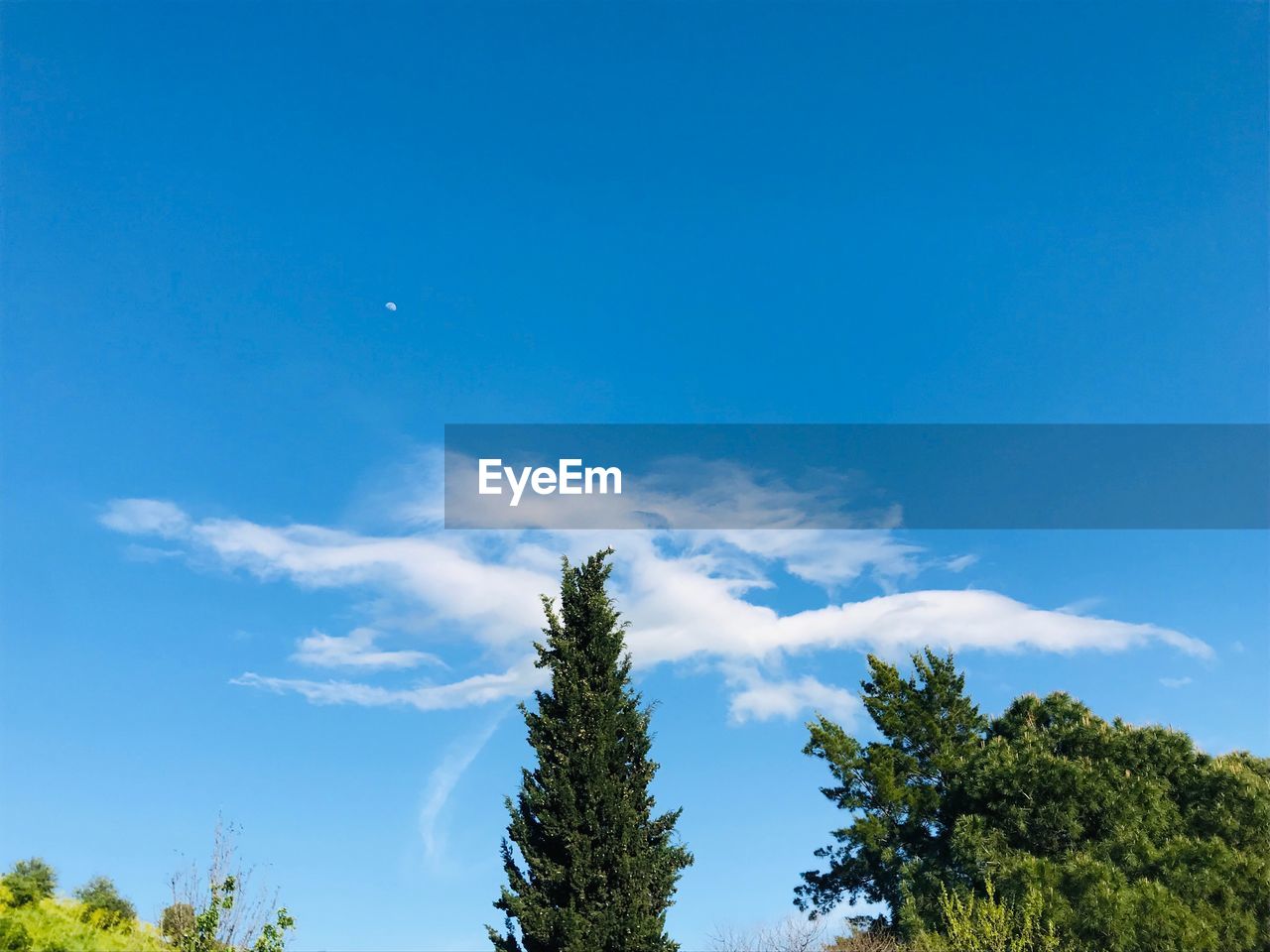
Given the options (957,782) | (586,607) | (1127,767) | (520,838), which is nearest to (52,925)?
(520,838)

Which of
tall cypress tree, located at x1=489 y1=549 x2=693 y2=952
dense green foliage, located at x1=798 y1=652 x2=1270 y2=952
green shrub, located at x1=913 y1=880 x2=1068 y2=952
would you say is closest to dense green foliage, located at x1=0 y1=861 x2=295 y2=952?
tall cypress tree, located at x1=489 y1=549 x2=693 y2=952

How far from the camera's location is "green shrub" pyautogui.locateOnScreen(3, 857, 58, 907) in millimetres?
18141

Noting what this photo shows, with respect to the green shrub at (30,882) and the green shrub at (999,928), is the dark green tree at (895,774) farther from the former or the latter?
the green shrub at (30,882)

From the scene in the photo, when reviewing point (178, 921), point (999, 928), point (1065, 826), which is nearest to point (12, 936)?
point (178, 921)

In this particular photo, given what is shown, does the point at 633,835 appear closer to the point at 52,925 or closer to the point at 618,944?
the point at 618,944

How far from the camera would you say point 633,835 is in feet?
71.2

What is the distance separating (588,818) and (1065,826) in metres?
14.8

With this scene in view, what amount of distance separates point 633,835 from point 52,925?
35.0 feet

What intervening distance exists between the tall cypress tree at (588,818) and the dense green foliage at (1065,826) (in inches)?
447

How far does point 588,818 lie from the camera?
71.2 ft

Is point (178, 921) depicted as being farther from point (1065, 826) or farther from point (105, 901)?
point (1065, 826)

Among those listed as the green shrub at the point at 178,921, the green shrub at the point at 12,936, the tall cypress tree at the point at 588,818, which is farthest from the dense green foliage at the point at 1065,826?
the green shrub at the point at 12,936

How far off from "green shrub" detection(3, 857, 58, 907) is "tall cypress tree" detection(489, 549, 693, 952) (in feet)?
27.5

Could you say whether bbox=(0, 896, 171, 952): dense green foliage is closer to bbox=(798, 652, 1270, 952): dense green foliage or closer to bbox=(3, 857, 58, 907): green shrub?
bbox=(3, 857, 58, 907): green shrub
